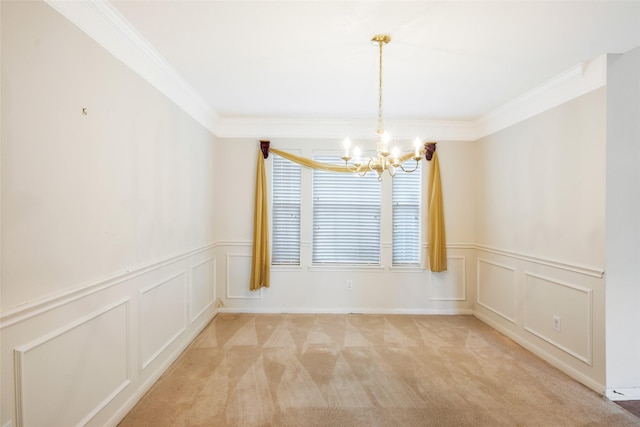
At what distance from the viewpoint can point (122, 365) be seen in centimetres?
210

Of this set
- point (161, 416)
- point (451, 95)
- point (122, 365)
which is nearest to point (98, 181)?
point (122, 365)

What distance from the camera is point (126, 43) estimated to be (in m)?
2.07

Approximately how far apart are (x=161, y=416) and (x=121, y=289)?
92 cm

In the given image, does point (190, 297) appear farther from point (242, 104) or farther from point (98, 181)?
point (242, 104)

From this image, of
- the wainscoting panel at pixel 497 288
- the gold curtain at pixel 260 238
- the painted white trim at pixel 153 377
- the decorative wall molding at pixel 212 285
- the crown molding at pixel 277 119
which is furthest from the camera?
the gold curtain at pixel 260 238

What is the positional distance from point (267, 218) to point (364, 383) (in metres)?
2.38

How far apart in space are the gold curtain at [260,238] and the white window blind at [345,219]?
667mm

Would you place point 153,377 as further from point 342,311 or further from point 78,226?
point 342,311

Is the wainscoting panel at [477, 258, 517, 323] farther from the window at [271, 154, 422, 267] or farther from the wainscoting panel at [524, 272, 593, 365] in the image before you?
the window at [271, 154, 422, 267]

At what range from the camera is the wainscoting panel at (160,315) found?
237cm

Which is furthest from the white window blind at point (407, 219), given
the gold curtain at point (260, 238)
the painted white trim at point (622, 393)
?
the painted white trim at point (622, 393)

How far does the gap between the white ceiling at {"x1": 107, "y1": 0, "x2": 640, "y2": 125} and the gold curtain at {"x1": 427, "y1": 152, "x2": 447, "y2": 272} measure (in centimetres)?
110

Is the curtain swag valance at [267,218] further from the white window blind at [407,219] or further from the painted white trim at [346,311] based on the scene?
the painted white trim at [346,311]

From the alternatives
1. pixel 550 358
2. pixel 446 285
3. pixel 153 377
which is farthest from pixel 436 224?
pixel 153 377
